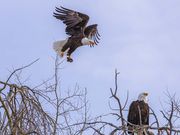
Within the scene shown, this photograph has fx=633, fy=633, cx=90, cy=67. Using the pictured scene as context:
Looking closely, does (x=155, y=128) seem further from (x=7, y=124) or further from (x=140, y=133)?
(x=7, y=124)

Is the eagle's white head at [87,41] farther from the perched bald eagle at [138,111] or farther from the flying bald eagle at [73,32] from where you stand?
the perched bald eagle at [138,111]

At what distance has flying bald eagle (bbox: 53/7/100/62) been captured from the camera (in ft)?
36.1

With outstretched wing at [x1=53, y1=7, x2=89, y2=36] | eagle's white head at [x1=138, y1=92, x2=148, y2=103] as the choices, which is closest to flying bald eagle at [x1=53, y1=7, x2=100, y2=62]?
outstretched wing at [x1=53, y1=7, x2=89, y2=36]

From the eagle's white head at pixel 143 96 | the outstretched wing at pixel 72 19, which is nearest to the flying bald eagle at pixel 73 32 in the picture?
the outstretched wing at pixel 72 19

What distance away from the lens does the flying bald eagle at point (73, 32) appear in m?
11.0

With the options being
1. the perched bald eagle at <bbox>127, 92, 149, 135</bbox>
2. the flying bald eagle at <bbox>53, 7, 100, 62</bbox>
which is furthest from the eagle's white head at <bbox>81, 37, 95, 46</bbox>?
the perched bald eagle at <bbox>127, 92, 149, 135</bbox>

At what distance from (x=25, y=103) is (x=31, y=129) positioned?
11.6 inches

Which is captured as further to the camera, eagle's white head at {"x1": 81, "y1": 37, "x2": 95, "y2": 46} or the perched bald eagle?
eagle's white head at {"x1": 81, "y1": 37, "x2": 95, "y2": 46}

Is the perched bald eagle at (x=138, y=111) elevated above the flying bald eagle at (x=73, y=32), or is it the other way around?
the flying bald eagle at (x=73, y=32)

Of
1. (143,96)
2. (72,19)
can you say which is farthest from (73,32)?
(143,96)

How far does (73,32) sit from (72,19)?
0.96ft

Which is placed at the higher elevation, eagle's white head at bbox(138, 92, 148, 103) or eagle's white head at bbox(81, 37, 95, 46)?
eagle's white head at bbox(81, 37, 95, 46)

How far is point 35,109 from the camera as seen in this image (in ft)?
16.4

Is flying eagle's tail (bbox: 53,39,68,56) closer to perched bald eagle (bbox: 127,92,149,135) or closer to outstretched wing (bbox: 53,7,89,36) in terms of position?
outstretched wing (bbox: 53,7,89,36)
